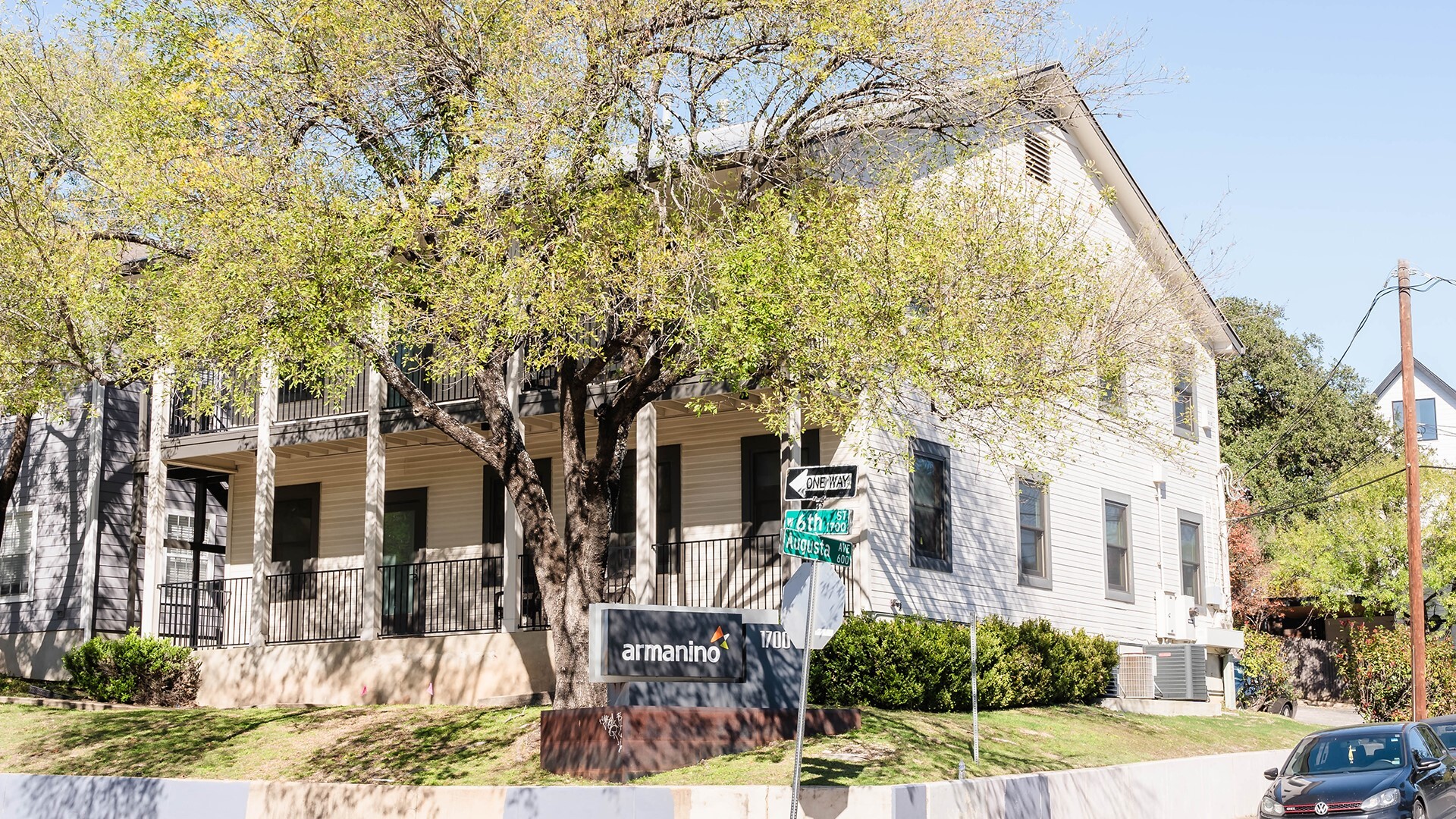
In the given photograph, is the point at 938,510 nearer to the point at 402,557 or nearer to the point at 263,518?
the point at 402,557

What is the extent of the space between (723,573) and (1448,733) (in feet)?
32.6

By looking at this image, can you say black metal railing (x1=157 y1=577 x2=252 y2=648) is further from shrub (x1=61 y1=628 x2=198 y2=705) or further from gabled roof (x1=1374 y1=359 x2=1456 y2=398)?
gabled roof (x1=1374 y1=359 x2=1456 y2=398)

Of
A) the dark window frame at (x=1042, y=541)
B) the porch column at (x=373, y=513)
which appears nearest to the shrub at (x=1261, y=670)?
the dark window frame at (x=1042, y=541)

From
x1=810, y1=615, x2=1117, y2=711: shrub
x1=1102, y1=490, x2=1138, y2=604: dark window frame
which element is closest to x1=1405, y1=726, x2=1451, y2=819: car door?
x1=810, y1=615, x2=1117, y2=711: shrub

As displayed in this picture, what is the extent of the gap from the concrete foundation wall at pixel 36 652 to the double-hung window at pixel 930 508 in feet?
49.8

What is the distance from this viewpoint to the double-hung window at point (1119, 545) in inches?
1045

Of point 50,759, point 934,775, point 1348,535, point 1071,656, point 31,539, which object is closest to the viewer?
point 934,775

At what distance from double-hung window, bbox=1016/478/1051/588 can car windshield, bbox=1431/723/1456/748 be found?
722cm

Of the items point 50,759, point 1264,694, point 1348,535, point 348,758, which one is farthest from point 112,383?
point 1348,535

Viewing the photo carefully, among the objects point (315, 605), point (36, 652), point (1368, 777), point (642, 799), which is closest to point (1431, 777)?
point (1368, 777)

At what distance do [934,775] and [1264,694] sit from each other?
1785 cm

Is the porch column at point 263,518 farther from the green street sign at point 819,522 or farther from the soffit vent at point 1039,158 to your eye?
the soffit vent at point 1039,158

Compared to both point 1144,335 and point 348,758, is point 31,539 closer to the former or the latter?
point 348,758

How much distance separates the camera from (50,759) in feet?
59.5
